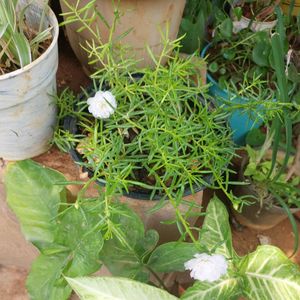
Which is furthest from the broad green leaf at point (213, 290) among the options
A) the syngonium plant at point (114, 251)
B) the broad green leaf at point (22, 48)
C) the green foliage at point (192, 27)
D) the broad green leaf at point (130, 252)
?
the green foliage at point (192, 27)

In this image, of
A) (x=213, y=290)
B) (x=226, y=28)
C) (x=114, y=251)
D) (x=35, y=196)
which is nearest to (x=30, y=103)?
(x=35, y=196)

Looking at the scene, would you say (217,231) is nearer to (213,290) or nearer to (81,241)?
(213,290)

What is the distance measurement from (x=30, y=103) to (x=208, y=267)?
36cm

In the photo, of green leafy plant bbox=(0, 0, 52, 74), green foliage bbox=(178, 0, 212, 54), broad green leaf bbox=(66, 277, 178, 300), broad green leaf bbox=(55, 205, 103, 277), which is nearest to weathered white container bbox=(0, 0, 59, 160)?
green leafy plant bbox=(0, 0, 52, 74)

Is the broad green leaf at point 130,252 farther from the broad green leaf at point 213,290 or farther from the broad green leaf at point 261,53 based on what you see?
the broad green leaf at point 261,53

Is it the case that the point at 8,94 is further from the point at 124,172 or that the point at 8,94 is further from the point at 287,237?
the point at 287,237

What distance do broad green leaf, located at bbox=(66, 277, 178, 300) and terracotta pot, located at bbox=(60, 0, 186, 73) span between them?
0.39 meters

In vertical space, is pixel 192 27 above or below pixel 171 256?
above

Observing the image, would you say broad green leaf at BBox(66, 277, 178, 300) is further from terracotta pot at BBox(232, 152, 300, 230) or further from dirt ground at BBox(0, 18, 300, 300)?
terracotta pot at BBox(232, 152, 300, 230)

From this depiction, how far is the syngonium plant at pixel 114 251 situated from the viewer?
77cm

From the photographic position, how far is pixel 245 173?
1.22 m

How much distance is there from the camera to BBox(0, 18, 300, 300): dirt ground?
888mm

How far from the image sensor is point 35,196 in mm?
833

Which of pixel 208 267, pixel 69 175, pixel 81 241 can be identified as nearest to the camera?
pixel 208 267
